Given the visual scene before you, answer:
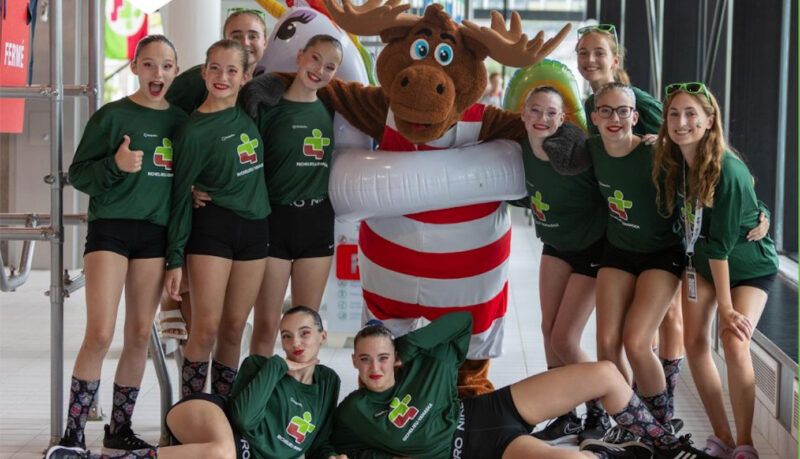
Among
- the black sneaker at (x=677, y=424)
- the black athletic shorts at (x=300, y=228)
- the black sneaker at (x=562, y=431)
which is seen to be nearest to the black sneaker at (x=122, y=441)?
the black athletic shorts at (x=300, y=228)

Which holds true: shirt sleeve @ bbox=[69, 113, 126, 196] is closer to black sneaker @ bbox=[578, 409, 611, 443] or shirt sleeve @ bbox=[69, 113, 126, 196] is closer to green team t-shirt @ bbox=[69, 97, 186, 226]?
green team t-shirt @ bbox=[69, 97, 186, 226]

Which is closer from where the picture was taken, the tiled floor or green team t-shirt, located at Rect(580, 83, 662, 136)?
green team t-shirt, located at Rect(580, 83, 662, 136)

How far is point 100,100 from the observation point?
4.26 metres

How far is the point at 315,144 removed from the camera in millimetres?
3832

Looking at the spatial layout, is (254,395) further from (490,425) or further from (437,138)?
(437,138)

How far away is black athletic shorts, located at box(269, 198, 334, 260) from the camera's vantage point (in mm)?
3873

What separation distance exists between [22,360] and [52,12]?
242 centimetres

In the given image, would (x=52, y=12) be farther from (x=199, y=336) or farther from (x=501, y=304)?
(x=501, y=304)

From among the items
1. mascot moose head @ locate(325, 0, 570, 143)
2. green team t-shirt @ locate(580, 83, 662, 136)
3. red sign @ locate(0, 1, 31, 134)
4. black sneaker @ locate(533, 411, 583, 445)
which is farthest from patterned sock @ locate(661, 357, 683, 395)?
red sign @ locate(0, 1, 31, 134)

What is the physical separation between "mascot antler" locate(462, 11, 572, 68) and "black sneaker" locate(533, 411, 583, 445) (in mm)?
1406

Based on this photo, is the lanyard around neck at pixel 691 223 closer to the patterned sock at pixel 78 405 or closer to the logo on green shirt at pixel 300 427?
the logo on green shirt at pixel 300 427

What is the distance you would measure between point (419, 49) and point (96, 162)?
123cm

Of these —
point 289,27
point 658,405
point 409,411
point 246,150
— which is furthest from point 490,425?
point 289,27

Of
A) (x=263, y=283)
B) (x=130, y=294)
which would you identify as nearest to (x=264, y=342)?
(x=263, y=283)
